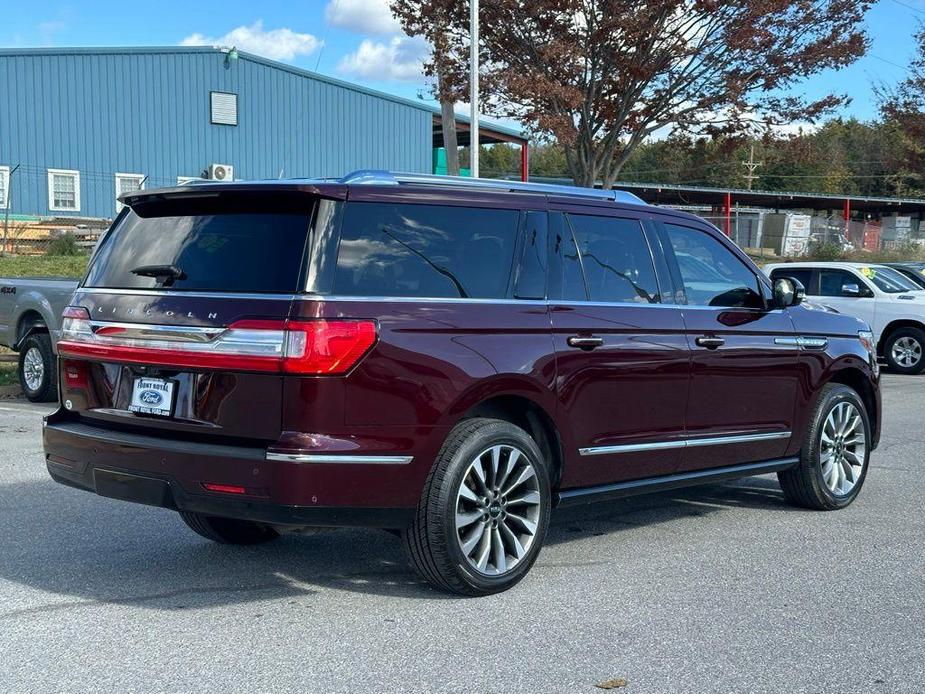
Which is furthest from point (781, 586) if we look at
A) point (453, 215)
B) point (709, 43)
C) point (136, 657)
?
point (709, 43)

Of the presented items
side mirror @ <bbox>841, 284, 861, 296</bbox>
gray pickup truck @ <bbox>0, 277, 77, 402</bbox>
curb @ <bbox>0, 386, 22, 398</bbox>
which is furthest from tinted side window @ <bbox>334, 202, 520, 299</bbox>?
side mirror @ <bbox>841, 284, 861, 296</bbox>

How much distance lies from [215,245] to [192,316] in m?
0.39

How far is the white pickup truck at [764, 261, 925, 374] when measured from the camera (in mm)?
17281

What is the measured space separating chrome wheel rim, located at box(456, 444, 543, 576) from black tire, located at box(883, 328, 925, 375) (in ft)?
45.4

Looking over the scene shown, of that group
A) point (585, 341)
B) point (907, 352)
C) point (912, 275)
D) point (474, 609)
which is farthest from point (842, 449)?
point (912, 275)

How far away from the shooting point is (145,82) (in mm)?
34438

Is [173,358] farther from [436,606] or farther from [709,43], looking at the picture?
[709,43]

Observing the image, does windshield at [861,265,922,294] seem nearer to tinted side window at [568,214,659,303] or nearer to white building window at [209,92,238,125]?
tinted side window at [568,214,659,303]

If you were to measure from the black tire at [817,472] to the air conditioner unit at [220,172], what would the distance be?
19.8 ft

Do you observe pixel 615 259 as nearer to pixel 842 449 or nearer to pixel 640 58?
pixel 842 449

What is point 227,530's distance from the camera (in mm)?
5918

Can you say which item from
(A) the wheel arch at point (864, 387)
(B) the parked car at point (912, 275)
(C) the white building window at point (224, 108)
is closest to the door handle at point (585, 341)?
(A) the wheel arch at point (864, 387)

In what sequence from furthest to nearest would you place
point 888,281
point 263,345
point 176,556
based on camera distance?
point 888,281, point 176,556, point 263,345

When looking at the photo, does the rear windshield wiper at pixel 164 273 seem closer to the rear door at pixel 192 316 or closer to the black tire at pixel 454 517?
the rear door at pixel 192 316
